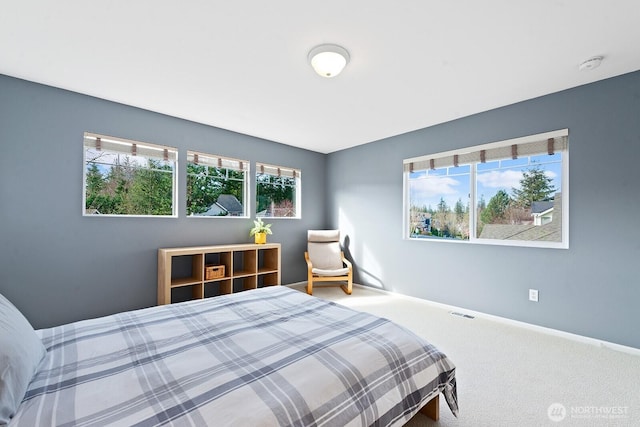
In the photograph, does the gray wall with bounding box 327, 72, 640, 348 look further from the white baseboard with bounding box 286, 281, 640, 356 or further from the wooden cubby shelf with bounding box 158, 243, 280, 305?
the wooden cubby shelf with bounding box 158, 243, 280, 305

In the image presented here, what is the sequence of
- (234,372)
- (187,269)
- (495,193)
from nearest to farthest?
(234,372)
(495,193)
(187,269)

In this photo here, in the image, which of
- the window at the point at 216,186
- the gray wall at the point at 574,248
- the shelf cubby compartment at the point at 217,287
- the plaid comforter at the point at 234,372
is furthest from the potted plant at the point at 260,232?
the plaid comforter at the point at 234,372

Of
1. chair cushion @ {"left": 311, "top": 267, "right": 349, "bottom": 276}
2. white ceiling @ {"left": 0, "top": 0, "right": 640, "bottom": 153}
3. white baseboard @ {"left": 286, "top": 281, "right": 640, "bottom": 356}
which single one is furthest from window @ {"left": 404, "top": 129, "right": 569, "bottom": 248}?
chair cushion @ {"left": 311, "top": 267, "right": 349, "bottom": 276}

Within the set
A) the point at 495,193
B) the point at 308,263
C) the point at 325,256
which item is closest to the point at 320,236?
the point at 325,256

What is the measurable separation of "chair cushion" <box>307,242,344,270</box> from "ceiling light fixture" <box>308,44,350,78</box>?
9.93 ft

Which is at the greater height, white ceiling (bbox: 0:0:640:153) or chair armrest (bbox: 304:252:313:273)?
white ceiling (bbox: 0:0:640:153)

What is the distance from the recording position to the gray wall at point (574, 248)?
2.48 meters

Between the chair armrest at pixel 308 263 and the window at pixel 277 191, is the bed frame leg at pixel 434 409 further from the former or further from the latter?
the window at pixel 277 191

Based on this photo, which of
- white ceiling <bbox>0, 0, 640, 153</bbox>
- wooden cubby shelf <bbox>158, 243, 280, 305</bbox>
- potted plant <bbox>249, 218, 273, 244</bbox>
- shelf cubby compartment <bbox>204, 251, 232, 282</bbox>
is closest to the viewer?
white ceiling <bbox>0, 0, 640, 153</bbox>

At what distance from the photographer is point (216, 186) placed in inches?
159

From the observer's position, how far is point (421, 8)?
174 cm

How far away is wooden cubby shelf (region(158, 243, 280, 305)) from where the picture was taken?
3.25m

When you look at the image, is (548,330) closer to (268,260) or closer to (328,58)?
(328,58)

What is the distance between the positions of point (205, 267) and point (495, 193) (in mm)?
3747
